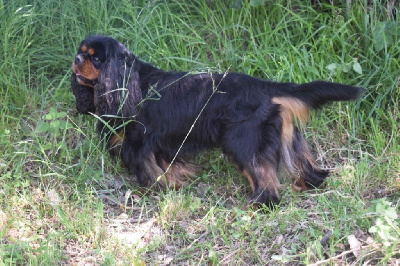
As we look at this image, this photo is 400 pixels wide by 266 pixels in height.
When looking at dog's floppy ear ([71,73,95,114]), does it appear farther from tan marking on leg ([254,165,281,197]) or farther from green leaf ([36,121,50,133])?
tan marking on leg ([254,165,281,197])

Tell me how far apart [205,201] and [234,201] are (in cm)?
20

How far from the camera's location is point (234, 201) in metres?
3.99

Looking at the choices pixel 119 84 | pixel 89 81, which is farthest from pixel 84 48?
pixel 119 84

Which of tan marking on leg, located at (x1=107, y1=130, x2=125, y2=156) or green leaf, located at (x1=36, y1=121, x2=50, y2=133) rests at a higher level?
green leaf, located at (x1=36, y1=121, x2=50, y2=133)

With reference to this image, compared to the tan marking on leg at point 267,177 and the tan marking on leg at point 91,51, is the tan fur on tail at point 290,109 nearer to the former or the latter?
the tan marking on leg at point 267,177

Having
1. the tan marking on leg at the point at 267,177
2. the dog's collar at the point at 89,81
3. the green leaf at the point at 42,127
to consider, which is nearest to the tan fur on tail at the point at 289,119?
the tan marking on leg at the point at 267,177

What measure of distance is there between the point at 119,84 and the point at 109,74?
0.30ft

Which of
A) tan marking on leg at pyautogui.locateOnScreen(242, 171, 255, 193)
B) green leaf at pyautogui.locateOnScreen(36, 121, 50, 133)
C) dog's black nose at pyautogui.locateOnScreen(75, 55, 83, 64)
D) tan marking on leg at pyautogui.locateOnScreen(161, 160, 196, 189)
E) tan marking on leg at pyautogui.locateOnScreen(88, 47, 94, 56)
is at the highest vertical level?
tan marking on leg at pyautogui.locateOnScreen(88, 47, 94, 56)

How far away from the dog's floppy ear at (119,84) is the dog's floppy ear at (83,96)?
226mm

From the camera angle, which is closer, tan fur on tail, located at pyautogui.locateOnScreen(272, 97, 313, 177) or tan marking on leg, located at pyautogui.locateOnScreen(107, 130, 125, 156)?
tan fur on tail, located at pyautogui.locateOnScreen(272, 97, 313, 177)

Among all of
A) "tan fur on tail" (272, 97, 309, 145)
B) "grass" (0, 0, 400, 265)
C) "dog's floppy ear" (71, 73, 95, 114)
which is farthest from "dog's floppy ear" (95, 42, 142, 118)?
"tan fur on tail" (272, 97, 309, 145)

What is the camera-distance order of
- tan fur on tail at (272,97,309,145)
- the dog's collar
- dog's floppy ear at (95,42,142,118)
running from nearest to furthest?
tan fur on tail at (272,97,309,145) → dog's floppy ear at (95,42,142,118) → the dog's collar

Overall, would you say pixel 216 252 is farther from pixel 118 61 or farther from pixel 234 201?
pixel 118 61

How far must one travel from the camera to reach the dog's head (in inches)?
156
